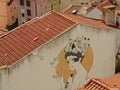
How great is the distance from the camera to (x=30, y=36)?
27.7 m

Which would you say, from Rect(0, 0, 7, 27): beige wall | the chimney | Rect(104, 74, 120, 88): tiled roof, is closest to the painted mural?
Rect(104, 74, 120, 88): tiled roof

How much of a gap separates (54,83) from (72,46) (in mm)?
2695

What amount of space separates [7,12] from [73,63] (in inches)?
1671

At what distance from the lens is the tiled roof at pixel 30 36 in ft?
85.5

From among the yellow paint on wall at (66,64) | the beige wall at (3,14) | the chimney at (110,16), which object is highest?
the chimney at (110,16)

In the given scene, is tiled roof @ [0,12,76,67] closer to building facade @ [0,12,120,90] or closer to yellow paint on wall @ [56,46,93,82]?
building facade @ [0,12,120,90]

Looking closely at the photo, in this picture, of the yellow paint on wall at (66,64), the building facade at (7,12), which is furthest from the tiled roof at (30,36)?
the building facade at (7,12)

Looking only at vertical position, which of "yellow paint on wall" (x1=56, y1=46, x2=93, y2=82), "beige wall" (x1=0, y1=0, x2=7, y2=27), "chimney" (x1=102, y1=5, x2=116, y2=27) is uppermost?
"chimney" (x1=102, y1=5, x2=116, y2=27)

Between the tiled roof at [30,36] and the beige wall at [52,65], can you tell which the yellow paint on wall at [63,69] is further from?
the tiled roof at [30,36]

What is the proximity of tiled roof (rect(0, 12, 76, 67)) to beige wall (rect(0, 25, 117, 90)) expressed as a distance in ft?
1.61

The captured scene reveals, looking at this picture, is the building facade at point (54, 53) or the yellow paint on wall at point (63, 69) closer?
the building facade at point (54, 53)

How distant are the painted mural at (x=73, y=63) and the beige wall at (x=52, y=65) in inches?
2.9

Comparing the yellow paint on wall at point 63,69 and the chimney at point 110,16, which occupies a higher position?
the chimney at point 110,16

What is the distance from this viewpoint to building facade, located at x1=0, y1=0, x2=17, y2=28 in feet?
225
